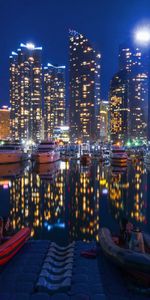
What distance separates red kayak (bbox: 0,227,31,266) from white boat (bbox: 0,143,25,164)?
60.0 meters

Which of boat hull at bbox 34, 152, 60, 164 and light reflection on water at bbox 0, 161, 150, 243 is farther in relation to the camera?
boat hull at bbox 34, 152, 60, 164

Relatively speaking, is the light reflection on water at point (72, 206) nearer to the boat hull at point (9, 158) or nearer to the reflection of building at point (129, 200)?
the reflection of building at point (129, 200)

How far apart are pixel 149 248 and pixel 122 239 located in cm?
105

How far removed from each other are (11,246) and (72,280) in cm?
311

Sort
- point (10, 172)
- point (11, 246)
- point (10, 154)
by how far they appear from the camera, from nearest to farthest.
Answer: point (11, 246)
point (10, 172)
point (10, 154)

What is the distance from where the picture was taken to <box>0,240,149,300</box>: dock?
10250mm

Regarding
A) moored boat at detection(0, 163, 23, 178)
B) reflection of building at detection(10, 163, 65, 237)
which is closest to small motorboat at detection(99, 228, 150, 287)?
reflection of building at detection(10, 163, 65, 237)

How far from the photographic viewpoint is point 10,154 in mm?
76250

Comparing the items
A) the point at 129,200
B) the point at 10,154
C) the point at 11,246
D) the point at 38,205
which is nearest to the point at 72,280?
the point at 11,246

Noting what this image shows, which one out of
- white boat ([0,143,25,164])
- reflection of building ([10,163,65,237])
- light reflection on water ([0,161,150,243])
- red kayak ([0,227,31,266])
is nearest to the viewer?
red kayak ([0,227,31,266])

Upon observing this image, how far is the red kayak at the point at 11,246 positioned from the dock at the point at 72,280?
21cm

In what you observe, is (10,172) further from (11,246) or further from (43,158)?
(11,246)

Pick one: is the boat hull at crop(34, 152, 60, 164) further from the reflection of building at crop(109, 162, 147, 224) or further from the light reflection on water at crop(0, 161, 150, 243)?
the reflection of building at crop(109, 162, 147, 224)

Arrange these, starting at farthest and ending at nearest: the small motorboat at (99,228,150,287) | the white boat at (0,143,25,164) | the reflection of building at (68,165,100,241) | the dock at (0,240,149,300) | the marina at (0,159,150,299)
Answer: the white boat at (0,143,25,164) < the reflection of building at (68,165,100,241) < the small motorboat at (99,228,150,287) < the marina at (0,159,150,299) < the dock at (0,240,149,300)
